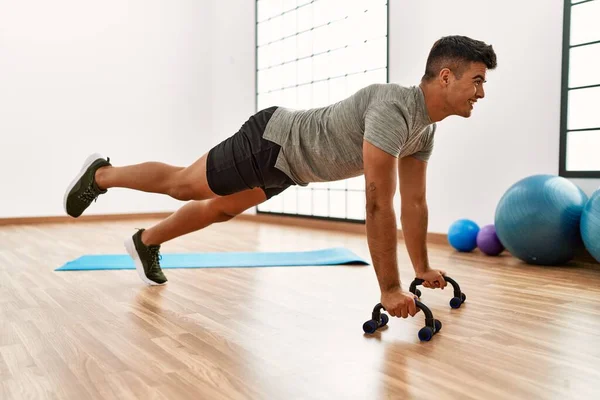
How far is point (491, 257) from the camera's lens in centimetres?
→ 349

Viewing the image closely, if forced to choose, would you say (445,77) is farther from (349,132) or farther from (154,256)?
(154,256)

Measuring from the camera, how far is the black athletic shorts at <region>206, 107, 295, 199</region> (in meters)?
2.00

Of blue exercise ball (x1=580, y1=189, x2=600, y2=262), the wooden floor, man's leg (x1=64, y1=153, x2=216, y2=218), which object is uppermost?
man's leg (x1=64, y1=153, x2=216, y2=218)

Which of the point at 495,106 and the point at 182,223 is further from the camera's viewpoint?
the point at 495,106

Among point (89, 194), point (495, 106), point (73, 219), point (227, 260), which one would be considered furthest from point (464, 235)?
point (73, 219)

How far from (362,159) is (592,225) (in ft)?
5.08

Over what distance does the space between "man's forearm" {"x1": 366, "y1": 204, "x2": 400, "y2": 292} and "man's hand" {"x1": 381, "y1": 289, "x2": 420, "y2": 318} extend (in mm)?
21

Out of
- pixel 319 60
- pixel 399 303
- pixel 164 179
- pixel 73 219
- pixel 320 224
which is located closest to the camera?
pixel 399 303

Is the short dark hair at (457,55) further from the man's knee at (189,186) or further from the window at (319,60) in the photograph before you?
the window at (319,60)

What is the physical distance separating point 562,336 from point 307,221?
12.8 feet

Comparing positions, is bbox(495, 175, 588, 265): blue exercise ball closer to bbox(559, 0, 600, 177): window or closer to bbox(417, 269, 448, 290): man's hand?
bbox(559, 0, 600, 177): window

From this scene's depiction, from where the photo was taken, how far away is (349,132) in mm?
1848

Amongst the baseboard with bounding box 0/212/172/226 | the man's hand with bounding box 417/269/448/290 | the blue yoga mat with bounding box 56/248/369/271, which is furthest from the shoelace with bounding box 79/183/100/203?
the baseboard with bounding box 0/212/172/226

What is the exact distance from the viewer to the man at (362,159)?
1.68 m
